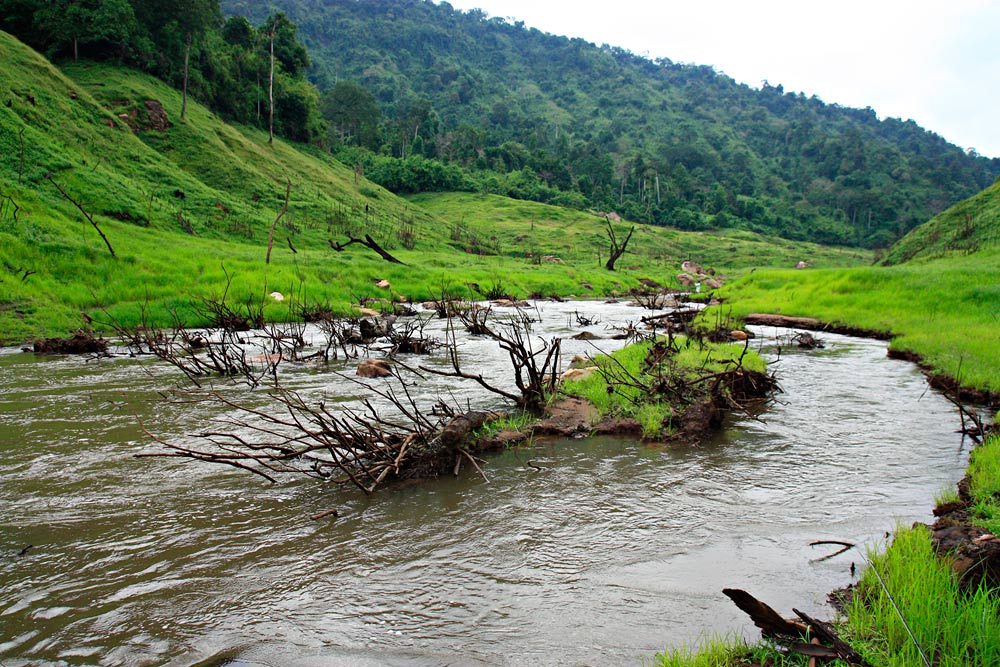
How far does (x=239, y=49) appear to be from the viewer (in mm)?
59344

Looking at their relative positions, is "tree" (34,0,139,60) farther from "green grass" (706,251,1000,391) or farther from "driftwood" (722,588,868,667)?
"driftwood" (722,588,868,667)

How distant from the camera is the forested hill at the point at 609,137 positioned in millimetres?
90500

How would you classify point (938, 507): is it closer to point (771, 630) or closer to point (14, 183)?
point (771, 630)

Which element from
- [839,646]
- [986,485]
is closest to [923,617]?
[839,646]

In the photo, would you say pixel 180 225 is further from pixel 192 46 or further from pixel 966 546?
pixel 192 46

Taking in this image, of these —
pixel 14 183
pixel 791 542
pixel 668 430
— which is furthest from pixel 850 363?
pixel 14 183

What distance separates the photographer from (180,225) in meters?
25.9

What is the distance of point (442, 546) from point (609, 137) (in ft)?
435

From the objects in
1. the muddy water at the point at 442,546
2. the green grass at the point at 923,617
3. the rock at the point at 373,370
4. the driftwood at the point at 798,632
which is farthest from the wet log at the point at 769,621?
the rock at the point at 373,370

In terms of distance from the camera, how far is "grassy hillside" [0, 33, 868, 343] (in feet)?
49.4

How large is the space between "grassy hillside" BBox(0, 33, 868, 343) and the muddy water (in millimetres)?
10034

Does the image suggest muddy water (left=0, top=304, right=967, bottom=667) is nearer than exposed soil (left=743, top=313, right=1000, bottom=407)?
Yes

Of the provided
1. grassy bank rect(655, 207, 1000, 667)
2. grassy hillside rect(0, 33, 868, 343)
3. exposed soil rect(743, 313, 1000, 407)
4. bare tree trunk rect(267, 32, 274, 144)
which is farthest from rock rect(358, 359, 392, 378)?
bare tree trunk rect(267, 32, 274, 144)

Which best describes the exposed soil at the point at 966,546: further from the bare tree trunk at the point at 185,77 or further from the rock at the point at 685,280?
the bare tree trunk at the point at 185,77
